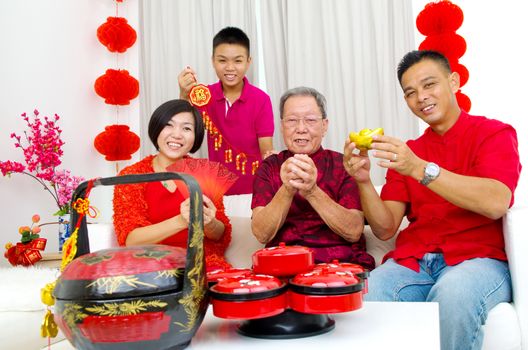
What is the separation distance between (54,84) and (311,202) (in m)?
2.39

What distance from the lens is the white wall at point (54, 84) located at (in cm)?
316

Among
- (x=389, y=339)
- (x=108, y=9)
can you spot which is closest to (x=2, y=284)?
(x=389, y=339)

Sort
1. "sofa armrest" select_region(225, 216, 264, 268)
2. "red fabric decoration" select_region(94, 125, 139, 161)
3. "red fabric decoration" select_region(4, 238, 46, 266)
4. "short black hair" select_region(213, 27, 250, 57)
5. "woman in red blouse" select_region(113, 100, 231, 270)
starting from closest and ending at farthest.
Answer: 1. "woman in red blouse" select_region(113, 100, 231, 270)
2. "sofa armrest" select_region(225, 216, 264, 268)
3. "red fabric decoration" select_region(4, 238, 46, 266)
4. "short black hair" select_region(213, 27, 250, 57)
5. "red fabric decoration" select_region(94, 125, 139, 161)

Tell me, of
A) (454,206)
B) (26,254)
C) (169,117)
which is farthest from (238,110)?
(454,206)

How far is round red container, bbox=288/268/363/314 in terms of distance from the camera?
0.89 m

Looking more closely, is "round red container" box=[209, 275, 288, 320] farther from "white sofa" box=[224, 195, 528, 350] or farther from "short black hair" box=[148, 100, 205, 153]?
→ "short black hair" box=[148, 100, 205, 153]

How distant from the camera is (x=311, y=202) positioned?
5.61ft

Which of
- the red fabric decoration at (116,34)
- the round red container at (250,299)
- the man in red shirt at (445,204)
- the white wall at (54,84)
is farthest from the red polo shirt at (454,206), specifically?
the red fabric decoration at (116,34)

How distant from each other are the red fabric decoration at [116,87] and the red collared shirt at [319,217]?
6.66 ft

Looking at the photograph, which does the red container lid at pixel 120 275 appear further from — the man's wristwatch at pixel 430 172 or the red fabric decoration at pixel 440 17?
the red fabric decoration at pixel 440 17

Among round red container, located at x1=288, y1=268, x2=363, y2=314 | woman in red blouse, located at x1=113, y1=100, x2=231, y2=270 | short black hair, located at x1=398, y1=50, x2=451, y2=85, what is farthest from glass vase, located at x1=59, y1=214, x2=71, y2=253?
round red container, located at x1=288, y1=268, x2=363, y2=314

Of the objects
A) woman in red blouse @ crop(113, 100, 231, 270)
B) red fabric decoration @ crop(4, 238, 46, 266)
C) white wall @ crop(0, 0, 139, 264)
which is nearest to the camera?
woman in red blouse @ crop(113, 100, 231, 270)

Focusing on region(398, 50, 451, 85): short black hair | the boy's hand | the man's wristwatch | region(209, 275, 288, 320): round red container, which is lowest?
region(209, 275, 288, 320): round red container

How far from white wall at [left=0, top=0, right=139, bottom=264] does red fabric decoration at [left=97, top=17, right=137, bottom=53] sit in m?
0.19
